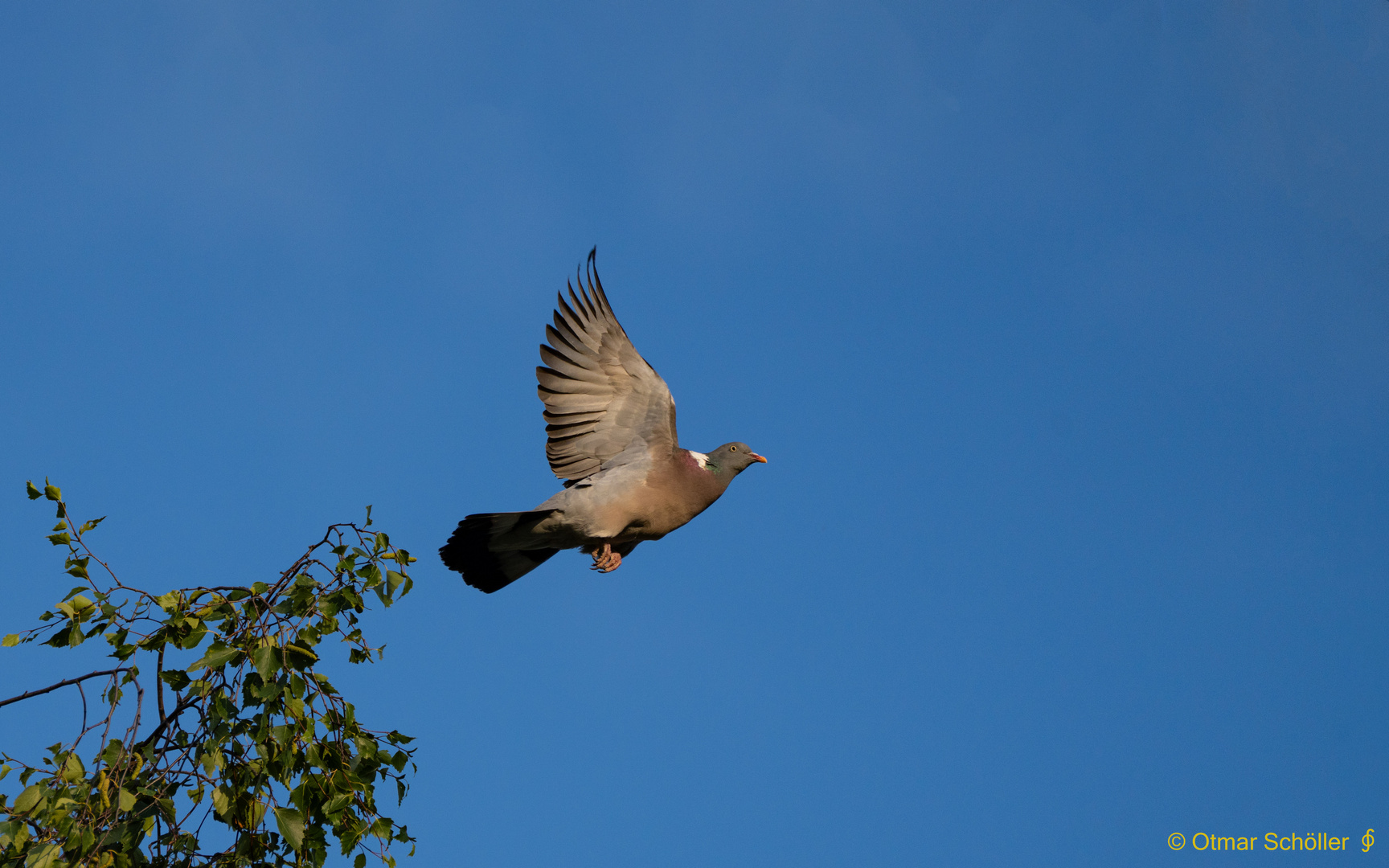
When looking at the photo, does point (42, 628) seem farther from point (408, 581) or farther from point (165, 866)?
point (408, 581)

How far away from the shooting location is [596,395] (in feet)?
21.7

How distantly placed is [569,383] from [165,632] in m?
3.65

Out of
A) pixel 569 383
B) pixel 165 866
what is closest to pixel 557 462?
pixel 569 383

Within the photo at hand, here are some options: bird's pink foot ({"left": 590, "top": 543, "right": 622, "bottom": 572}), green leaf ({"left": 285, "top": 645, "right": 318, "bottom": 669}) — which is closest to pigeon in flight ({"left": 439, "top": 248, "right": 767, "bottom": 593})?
bird's pink foot ({"left": 590, "top": 543, "right": 622, "bottom": 572})

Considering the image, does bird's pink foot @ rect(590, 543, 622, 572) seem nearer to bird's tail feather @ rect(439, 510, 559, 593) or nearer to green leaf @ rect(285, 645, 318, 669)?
bird's tail feather @ rect(439, 510, 559, 593)

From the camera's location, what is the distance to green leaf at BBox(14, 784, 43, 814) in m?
3.04

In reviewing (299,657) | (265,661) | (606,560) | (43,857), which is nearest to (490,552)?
(606,560)

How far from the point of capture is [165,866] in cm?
327

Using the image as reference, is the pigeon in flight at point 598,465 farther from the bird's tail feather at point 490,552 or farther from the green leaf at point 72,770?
the green leaf at point 72,770

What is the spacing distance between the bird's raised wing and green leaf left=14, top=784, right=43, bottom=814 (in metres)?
3.65

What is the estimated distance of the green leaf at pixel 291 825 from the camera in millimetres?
3230

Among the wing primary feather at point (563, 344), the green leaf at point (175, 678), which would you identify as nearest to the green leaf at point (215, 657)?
the green leaf at point (175, 678)

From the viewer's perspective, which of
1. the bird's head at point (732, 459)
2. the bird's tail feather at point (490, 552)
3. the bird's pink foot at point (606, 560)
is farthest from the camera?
the bird's head at point (732, 459)

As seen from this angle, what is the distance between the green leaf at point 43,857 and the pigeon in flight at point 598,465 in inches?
121
